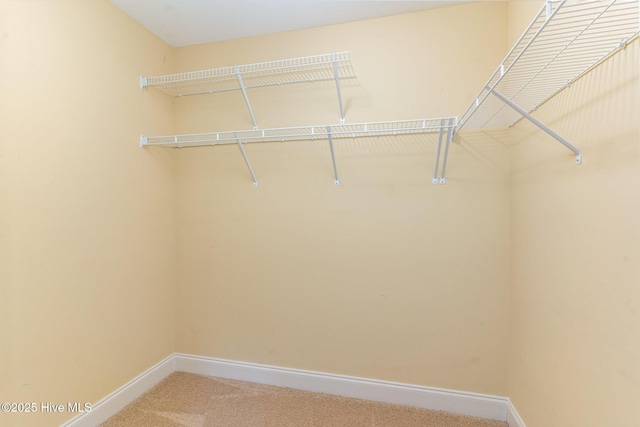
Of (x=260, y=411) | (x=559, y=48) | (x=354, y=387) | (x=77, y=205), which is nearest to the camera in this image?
(x=559, y=48)

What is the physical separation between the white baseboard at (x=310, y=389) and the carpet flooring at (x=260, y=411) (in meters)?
0.03

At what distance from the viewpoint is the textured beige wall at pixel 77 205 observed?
46.3 inches

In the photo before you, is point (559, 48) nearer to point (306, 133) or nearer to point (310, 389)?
point (306, 133)

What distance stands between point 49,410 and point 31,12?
1.77 m

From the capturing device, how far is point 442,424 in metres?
1.52

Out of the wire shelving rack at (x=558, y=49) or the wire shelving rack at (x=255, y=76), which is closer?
the wire shelving rack at (x=558, y=49)

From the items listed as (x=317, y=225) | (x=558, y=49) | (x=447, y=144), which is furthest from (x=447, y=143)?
(x=317, y=225)

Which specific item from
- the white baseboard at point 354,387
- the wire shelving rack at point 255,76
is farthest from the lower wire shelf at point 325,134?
the white baseboard at point 354,387

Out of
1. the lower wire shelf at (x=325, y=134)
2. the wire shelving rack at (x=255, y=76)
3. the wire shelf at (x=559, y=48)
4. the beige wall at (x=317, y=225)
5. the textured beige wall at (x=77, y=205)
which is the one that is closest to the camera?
the wire shelf at (x=559, y=48)

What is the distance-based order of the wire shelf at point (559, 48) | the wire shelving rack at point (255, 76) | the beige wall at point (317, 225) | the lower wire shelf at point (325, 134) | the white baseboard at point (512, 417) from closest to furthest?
1. the wire shelf at point (559, 48)
2. the beige wall at point (317, 225)
3. the white baseboard at point (512, 417)
4. the lower wire shelf at point (325, 134)
5. the wire shelving rack at point (255, 76)

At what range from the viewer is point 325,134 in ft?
5.53

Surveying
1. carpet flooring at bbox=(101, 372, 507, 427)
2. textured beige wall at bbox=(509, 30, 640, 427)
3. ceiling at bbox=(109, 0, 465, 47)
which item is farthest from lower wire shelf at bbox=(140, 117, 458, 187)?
carpet flooring at bbox=(101, 372, 507, 427)

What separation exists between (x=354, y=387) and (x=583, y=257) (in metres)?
1.38

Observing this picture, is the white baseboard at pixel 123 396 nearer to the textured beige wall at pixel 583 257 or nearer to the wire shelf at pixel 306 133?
the wire shelf at pixel 306 133
